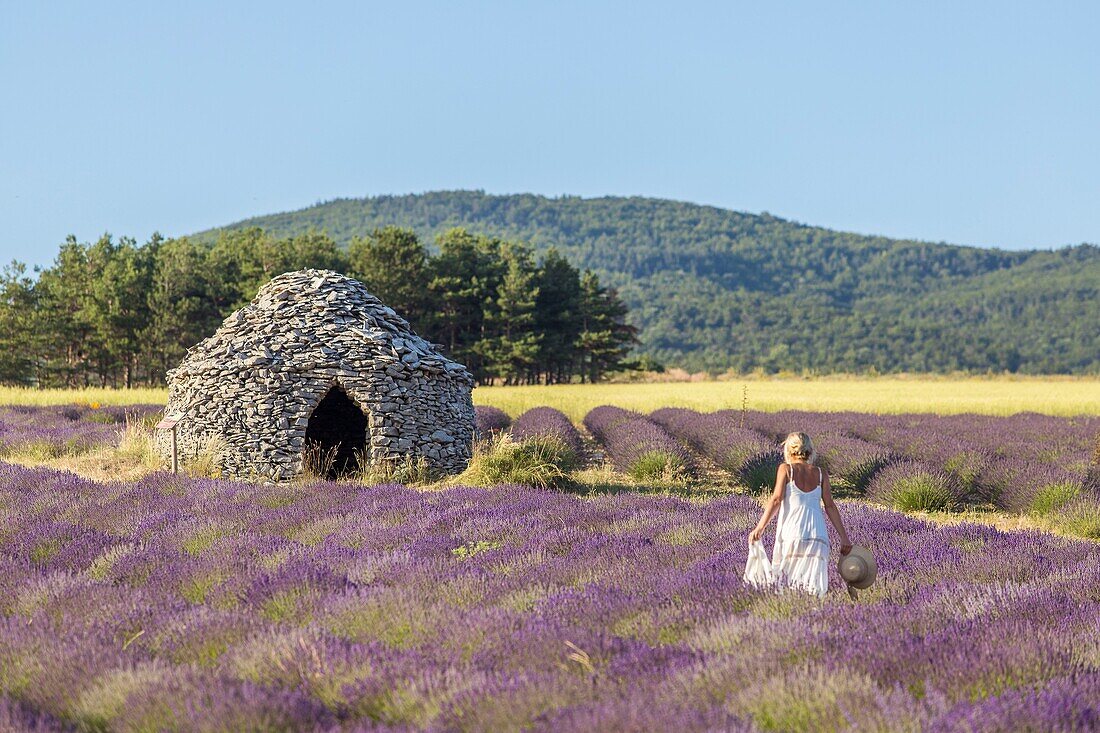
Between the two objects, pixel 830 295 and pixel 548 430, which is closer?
pixel 548 430

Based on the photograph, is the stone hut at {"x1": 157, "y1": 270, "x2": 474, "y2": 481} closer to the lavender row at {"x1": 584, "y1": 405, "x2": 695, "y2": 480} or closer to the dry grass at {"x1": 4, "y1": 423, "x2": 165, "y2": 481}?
the dry grass at {"x1": 4, "y1": 423, "x2": 165, "y2": 481}

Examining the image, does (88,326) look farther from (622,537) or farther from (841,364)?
(841,364)

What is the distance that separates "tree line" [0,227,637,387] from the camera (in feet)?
145

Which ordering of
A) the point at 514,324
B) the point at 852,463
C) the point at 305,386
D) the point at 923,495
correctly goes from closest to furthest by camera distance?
the point at 923,495
the point at 305,386
the point at 852,463
the point at 514,324

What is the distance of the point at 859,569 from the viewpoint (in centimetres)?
498

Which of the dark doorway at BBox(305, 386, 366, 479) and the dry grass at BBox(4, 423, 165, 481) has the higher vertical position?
the dark doorway at BBox(305, 386, 366, 479)

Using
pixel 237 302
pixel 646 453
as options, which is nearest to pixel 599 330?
pixel 237 302

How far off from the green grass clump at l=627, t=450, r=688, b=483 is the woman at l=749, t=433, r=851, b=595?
819cm

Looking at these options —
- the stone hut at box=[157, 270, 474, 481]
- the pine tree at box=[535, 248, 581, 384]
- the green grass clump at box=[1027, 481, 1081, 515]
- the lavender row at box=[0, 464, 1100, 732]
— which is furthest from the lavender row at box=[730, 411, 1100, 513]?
the pine tree at box=[535, 248, 581, 384]

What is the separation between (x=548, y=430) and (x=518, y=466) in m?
4.72

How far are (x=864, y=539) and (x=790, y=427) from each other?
39.0 ft

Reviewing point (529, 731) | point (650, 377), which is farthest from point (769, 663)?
point (650, 377)

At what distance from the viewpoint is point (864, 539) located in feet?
24.5

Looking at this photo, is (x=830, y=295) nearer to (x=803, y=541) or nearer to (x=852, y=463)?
(x=852, y=463)
